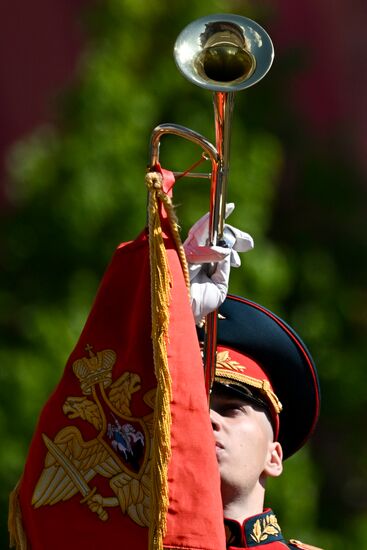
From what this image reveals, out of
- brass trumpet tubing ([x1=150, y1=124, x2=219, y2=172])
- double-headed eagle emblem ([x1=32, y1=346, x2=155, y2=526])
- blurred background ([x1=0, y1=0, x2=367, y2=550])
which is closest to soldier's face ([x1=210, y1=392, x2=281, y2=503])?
double-headed eagle emblem ([x1=32, y1=346, x2=155, y2=526])

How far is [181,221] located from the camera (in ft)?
29.3

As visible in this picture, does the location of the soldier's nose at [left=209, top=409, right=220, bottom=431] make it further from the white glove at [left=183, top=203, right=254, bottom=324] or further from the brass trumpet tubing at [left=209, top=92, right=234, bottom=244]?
the brass trumpet tubing at [left=209, top=92, right=234, bottom=244]

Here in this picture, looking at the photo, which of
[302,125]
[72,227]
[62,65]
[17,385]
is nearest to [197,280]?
[17,385]

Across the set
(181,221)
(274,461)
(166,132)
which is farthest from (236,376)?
(181,221)

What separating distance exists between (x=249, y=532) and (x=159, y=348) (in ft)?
2.38

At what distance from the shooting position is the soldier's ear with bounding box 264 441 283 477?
4270mm

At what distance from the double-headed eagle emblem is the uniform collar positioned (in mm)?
491

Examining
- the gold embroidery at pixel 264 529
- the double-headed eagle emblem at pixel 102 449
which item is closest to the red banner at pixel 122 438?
the double-headed eagle emblem at pixel 102 449

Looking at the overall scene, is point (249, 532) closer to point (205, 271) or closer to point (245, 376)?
point (245, 376)

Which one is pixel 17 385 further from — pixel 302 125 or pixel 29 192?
pixel 302 125

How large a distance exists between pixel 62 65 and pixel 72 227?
3981 mm

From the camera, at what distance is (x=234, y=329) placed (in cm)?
437

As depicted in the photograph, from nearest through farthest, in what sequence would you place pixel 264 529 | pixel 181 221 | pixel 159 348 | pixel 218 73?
pixel 159 348, pixel 218 73, pixel 264 529, pixel 181 221

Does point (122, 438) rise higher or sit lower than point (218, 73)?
lower
